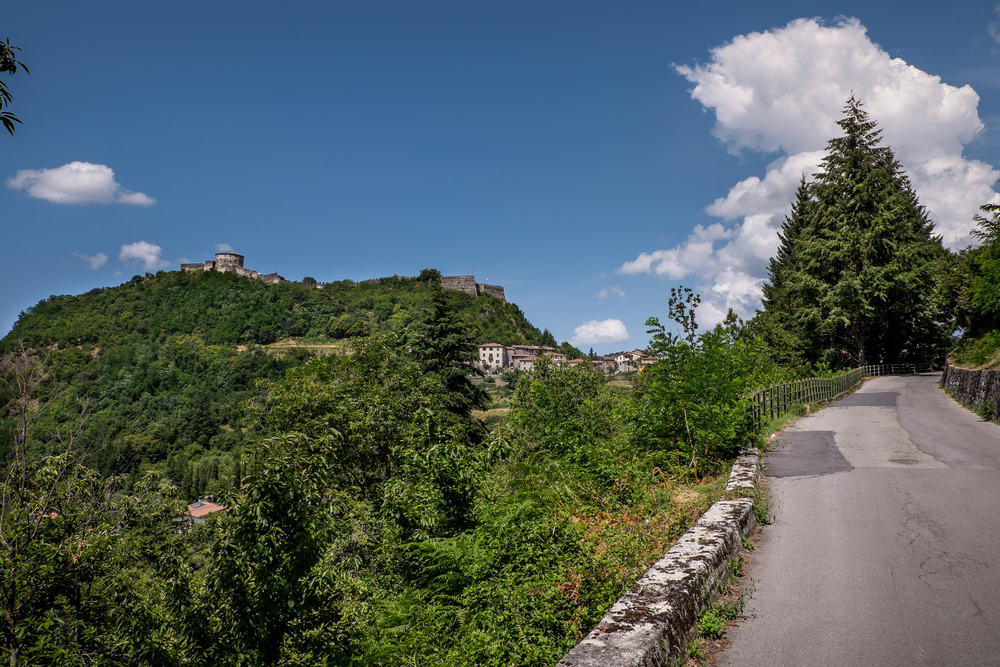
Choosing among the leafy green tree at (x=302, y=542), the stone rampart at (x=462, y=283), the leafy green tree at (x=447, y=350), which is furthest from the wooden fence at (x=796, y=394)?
the stone rampart at (x=462, y=283)

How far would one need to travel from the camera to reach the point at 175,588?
24.3 feet

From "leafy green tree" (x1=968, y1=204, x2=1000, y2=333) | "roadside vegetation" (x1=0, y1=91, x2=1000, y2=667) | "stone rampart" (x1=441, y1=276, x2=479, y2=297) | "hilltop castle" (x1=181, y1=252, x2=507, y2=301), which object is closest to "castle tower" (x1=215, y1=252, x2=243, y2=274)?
"hilltop castle" (x1=181, y1=252, x2=507, y2=301)

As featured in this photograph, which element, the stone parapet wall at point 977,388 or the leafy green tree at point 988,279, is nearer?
the stone parapet wall at point 977,388

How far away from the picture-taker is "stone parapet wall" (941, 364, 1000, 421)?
13.9 m

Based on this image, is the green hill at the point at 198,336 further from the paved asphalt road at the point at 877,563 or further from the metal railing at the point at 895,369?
the paved asphalt road at the point at 877,563

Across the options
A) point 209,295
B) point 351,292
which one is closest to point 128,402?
point 209,295

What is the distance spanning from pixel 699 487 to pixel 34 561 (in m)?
10.4

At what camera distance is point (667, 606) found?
10.4ft

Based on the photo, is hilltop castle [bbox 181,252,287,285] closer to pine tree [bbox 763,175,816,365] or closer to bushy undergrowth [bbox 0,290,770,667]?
pine tree [bbox 763,175,816,365]

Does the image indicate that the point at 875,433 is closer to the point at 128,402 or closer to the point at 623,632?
the point at 623,632

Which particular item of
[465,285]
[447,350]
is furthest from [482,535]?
[465,285]

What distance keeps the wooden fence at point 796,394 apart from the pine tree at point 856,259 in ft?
22.3

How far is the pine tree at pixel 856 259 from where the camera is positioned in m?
34.1

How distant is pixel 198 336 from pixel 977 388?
178939mm
